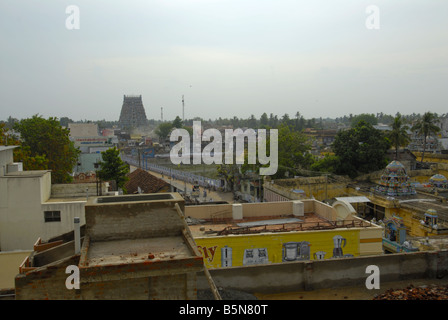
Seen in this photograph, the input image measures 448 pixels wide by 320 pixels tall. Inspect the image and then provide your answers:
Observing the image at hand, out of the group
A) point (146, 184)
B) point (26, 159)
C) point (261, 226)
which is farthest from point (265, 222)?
point (146, 184)

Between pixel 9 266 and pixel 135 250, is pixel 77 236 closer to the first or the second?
pixel 135 250

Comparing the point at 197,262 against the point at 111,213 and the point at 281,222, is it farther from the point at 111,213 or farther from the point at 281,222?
the point at 281,222

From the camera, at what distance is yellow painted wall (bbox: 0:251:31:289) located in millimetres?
10911

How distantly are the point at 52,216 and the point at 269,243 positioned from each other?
8202 mm

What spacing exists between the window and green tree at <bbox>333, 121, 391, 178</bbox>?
2272 cm

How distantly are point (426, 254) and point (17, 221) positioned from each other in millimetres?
13624

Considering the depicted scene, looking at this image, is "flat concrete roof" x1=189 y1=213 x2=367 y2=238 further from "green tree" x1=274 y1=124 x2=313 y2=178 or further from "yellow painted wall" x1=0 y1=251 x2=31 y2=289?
"green tree" x1=274 y1=124 x2=313 y2=178

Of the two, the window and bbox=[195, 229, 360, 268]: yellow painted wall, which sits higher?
the window

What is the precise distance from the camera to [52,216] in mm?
15031

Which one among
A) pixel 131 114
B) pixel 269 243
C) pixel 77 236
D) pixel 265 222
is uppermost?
pixel 131 114

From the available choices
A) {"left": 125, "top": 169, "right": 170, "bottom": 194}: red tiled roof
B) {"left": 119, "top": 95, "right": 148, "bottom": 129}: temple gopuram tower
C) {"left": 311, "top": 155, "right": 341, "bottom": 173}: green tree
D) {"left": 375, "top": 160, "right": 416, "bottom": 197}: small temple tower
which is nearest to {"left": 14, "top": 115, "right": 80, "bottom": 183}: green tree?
{"left": 125, "top": 169, "right": 170, "bottom": 194}: red tiled roof

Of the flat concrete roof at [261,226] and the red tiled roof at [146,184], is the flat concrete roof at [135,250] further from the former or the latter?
the red tiled roof at [146,184]

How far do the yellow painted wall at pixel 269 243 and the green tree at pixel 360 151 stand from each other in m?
18.0
